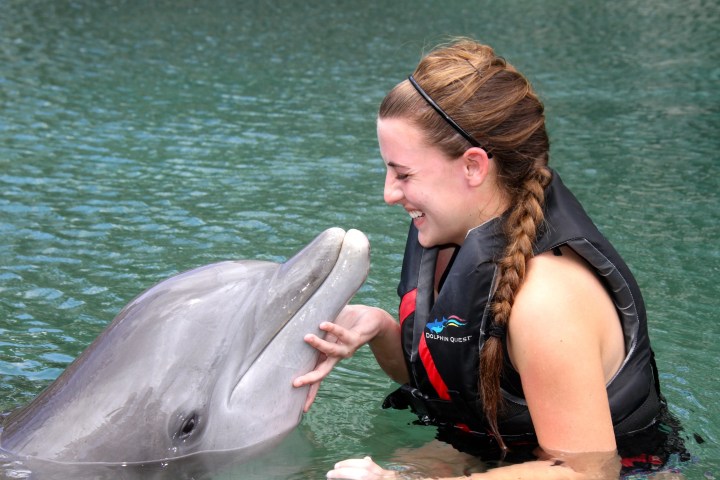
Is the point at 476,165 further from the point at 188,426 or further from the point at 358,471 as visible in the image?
the point at 188,426

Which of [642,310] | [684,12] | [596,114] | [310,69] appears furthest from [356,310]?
[684,12]

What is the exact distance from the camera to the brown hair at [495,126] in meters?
3.85

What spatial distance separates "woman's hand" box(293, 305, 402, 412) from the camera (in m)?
4.13

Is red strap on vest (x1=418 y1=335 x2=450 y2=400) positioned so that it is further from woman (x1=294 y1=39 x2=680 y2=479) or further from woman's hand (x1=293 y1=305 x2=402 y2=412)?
woman's hand (x1=293 y1=305 x2=402 y2=412)

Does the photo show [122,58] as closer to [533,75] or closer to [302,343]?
[533,75]

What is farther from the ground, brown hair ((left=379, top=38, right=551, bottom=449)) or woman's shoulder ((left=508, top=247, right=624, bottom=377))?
brown hair ((left=379, top=38, right=551, bottom=449))

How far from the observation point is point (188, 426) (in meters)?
3.94

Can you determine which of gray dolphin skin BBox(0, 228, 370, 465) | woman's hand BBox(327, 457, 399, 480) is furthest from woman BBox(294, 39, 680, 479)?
gray dolphin skin BBox(0, 228, 370, 465)

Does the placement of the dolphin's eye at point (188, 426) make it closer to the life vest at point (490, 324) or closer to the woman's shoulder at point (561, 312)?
the life vest at point (490, 324)

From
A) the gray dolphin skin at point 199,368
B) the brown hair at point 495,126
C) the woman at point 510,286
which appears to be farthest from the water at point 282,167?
the brown hair at point 495,126

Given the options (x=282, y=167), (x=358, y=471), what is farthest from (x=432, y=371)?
(x=282, y=167)

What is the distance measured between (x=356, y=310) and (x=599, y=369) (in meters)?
1.37

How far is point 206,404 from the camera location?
392 cm

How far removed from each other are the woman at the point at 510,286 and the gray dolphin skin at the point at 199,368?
158 millimetres
